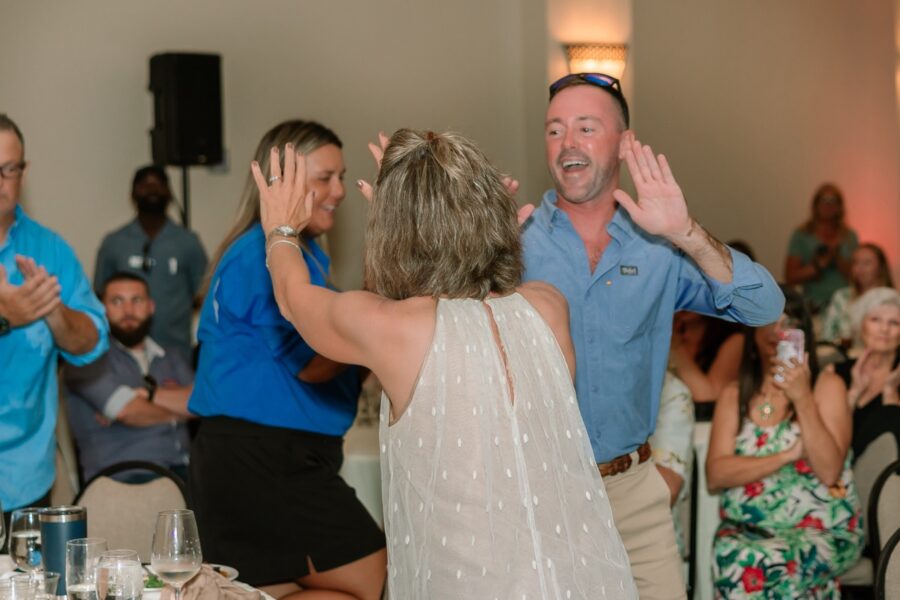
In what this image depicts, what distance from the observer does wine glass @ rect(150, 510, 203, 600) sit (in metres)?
2.22

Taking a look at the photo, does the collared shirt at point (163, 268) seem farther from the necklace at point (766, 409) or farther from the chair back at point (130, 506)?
the necklace at point (766, 409)

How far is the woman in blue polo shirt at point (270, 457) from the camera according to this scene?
10.6ft

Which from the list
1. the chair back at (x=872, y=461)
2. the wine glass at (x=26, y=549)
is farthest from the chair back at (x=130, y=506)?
the chair back at (x=872, y=461)

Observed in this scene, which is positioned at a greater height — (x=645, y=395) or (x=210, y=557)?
(x=645, y=395)

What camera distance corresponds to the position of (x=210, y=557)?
326 centimetres

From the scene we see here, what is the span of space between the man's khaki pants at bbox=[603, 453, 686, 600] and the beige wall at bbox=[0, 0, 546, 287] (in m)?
5.19

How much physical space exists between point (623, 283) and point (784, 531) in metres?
1.56

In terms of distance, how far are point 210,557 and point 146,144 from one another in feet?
16.3

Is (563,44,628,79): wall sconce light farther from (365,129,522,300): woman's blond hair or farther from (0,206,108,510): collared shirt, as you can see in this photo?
(365,129,522,300): woman's blond hair

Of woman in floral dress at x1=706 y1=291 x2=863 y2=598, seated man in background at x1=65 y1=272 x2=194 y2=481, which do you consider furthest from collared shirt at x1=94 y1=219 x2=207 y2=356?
woman in floral dress at x1=706 y1=291 x2=863 y2=598

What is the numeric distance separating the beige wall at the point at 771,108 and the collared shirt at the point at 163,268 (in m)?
4.04

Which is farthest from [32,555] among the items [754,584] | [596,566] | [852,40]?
[852,40]

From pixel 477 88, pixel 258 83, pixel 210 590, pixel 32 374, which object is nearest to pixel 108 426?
pixel 32 374

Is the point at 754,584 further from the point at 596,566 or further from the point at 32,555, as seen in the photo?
the point at 32,555
